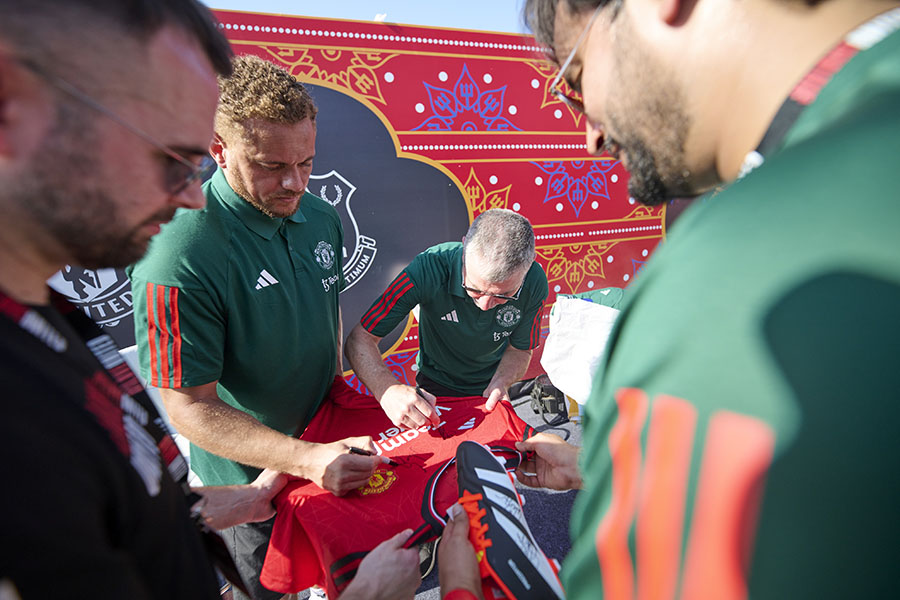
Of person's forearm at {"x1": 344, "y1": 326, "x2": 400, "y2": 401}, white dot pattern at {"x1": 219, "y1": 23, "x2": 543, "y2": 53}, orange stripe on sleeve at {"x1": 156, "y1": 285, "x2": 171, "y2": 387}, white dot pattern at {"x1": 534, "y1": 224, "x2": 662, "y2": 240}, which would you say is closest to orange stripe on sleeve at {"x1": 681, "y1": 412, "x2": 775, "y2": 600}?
orange stripe on sleeve at {"x1": 156, "y1": 285, "x2": 171, "y2": 387}

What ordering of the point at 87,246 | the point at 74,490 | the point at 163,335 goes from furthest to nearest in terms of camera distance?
the point at 163,335, the point at 87,246, the point at 74,490

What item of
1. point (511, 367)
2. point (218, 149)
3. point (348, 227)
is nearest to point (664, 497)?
point (218, 149)

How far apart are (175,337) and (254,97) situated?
0.87 m

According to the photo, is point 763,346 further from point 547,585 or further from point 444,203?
point 444,203

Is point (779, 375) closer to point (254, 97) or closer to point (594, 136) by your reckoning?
point (594, 136)

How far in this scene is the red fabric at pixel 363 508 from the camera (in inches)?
50.8

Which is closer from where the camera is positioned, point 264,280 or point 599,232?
point 264,280

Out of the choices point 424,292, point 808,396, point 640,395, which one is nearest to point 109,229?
point 640,395

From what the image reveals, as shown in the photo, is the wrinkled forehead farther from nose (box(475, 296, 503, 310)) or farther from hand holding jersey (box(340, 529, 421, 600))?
nose (box(475, 296, 503, 310))

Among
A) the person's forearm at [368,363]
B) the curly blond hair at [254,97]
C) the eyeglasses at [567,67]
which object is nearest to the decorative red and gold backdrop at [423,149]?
the person's forearm at [368,363]

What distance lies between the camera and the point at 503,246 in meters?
2.21

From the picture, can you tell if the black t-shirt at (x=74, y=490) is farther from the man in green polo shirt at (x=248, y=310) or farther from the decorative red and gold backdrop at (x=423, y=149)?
the decorative red and gold backdrop at (x=423, y=149)

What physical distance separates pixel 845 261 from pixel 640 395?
207 millimetres

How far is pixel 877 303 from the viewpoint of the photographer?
0.34 metres
